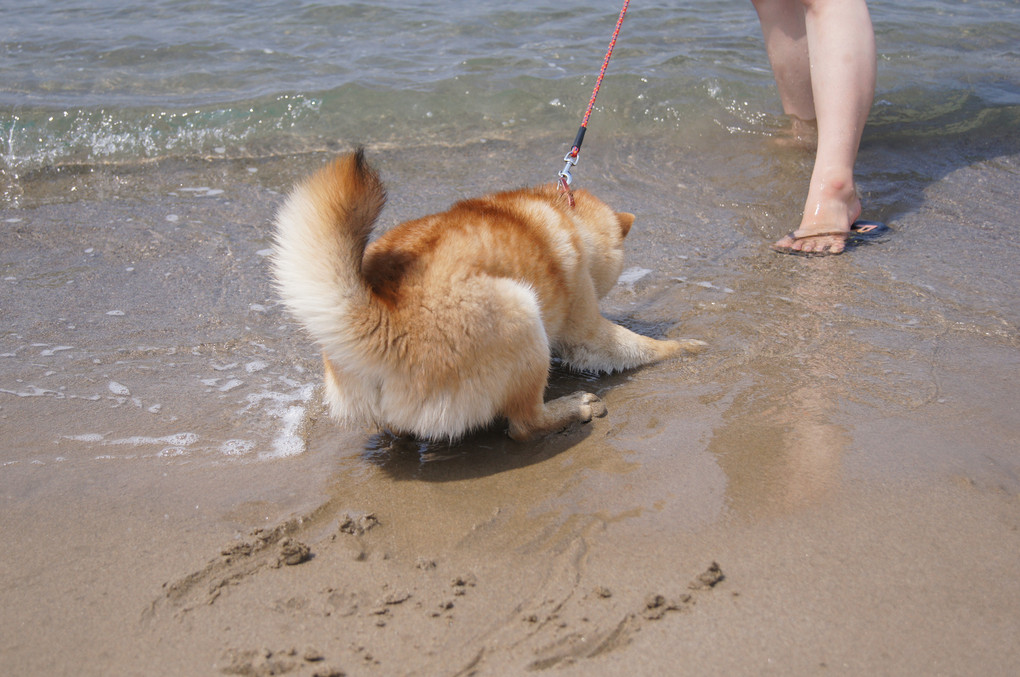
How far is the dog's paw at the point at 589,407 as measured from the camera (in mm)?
2912

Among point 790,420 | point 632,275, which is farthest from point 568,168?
point 790,420

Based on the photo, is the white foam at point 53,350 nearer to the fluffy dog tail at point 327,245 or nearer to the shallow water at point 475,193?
the shallow water at point 475,193

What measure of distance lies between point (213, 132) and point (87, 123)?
1.00m

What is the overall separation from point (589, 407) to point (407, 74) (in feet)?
17.2

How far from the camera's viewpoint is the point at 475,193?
5.36m

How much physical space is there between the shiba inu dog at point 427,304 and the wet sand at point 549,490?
0.23 metres

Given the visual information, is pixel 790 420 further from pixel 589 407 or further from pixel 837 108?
pixel 837 108

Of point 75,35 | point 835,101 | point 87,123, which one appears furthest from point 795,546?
point 75,35

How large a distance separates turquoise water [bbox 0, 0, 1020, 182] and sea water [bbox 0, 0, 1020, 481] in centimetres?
3

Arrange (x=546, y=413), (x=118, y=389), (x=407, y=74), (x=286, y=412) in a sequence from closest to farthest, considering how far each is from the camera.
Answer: (x=546, y=413) < (x=286, y=412) < (x=118, y=389) < (x=407, y=74)

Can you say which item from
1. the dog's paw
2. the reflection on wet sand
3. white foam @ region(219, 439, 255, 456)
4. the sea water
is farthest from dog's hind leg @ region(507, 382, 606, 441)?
white foam @ region(219, 439, 255, 456)

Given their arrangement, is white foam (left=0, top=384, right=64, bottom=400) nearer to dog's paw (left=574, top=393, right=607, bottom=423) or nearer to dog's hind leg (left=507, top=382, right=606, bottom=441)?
dog's hind leg (left=507, top=382, right=606, bottom=441)

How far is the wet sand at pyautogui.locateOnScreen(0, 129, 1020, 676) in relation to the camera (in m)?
1.82

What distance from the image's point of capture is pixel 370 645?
5.96ft
